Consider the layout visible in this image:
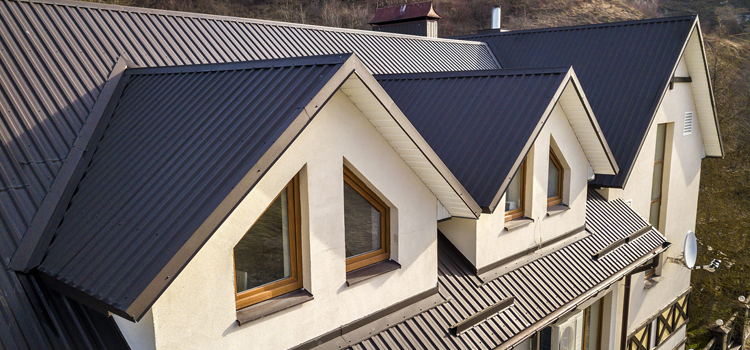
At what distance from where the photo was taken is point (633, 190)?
12.8 meters

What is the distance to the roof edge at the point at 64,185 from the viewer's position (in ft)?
Result: 13.8

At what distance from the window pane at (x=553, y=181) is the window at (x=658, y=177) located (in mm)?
6870

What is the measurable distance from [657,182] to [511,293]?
969cm

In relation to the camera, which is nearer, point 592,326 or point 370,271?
point 370,271

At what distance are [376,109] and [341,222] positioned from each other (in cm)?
111

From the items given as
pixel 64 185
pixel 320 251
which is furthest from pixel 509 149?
pixel 64 185

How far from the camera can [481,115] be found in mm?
7266

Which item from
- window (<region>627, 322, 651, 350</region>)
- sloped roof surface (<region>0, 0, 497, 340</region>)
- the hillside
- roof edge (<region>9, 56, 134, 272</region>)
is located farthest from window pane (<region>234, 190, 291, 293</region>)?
the hillside

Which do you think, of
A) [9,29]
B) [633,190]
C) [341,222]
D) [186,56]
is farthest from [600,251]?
[9,29]

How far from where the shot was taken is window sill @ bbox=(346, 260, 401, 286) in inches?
205

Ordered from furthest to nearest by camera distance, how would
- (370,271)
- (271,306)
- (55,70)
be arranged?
(55,70) → (370,271) → (271,306)

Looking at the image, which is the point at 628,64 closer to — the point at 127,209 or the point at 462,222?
the point at 462,222

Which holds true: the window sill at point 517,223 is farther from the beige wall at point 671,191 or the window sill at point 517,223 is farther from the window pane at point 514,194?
the beige wall at point 671,191

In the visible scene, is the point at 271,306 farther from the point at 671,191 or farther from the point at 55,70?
the point at 671,191
